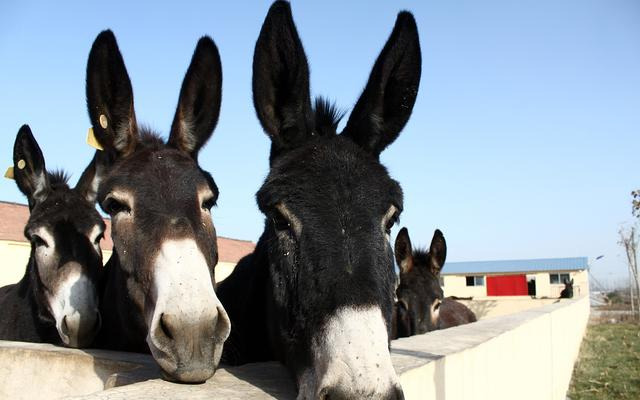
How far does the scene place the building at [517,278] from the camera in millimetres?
44844

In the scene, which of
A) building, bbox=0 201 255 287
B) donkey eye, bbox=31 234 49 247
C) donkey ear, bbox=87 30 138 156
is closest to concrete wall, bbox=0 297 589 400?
donkey eye, bbox=31 234 49 247

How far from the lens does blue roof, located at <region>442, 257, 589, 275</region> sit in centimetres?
4875

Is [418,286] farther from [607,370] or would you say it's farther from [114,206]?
[607,370]

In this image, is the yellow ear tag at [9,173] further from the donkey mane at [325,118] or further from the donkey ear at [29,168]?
the donkey mane at [325,118]

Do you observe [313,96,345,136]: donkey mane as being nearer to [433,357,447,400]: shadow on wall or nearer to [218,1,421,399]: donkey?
[218,1,421,399]: donkey

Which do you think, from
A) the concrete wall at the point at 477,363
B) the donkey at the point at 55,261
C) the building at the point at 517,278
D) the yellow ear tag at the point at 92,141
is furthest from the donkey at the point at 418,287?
the building at the point at 517,278

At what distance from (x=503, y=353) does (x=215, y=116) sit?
10.6ft

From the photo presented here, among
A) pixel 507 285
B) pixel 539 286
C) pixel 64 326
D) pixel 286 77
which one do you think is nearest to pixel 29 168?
pixel 64 326

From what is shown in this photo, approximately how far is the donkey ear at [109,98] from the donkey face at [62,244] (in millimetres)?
1296

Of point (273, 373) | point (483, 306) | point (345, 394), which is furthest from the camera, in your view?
point (483, 306)

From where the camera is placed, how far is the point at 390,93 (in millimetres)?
3059

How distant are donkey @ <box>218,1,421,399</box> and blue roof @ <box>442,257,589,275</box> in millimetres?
47494

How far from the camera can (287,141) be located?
2.88 m

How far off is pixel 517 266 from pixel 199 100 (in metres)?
53.9
